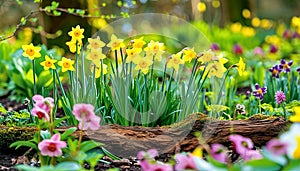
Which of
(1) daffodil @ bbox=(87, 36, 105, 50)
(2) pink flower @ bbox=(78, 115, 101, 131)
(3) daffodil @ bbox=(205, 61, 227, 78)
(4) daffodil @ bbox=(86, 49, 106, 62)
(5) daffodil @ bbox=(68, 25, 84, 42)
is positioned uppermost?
(5) daffodil @ bbox=(68, 25, 84, 42)

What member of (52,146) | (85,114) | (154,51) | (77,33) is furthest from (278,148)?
(77,33)

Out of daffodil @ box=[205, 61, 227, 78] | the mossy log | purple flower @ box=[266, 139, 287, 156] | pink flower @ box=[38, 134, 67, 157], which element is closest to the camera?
purple flower @ box=[266, 139, 287, 156]

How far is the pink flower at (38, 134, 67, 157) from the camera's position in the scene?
1873mm

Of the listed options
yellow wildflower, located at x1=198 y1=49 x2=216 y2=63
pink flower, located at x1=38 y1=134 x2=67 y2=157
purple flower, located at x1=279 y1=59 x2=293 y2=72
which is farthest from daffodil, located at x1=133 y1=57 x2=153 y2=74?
purple flower, located at x1=279 y1=59 x2=293 y2=72

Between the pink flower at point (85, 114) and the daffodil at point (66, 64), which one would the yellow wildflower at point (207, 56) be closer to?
the daffodil at point (66, 64)

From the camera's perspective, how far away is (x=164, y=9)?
963 cm

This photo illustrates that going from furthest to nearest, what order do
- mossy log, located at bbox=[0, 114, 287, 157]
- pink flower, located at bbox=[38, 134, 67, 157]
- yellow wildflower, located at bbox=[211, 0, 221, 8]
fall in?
yellow wildflower, located at bbox=[211, 0, 221, 8], mossy log, located at bbox=[0, 114, 287, 157], pink flower, located at bbox=[38, 134, 67, 157]

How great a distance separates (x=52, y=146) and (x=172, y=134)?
73 cm

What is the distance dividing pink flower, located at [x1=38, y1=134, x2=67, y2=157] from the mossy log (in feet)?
1.46

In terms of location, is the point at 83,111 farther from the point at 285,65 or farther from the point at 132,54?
the point at 285,65

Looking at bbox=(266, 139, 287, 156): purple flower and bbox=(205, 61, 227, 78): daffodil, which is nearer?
bbox=(266, 139, 287, 156): purple flower

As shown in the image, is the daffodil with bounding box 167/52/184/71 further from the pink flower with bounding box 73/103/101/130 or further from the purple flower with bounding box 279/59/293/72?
the purple flower with bounding box 279/59/293/72

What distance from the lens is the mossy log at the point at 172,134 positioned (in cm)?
239

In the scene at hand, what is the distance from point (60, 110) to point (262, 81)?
1.71 metres
